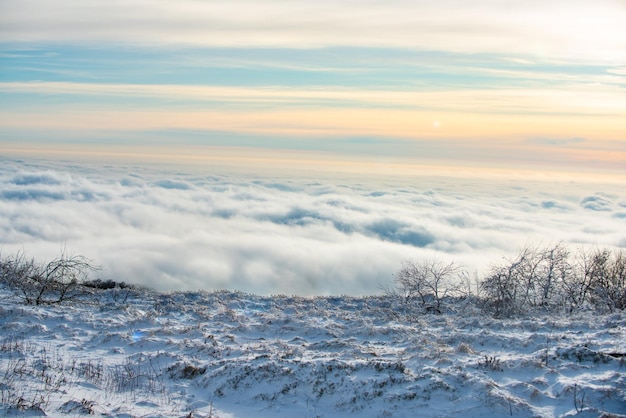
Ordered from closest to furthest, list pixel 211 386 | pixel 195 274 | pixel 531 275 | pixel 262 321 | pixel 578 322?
pixel 211 386, pixel 578 322, pixel 262 321, pixel 531 275, pixel 195 274

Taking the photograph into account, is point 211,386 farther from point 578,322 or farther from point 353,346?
point 578,322

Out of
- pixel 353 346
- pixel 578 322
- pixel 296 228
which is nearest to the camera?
pixel 353 346

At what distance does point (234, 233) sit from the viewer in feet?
447

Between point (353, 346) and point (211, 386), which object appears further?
point (353, 346)

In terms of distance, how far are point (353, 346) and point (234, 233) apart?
127 meters

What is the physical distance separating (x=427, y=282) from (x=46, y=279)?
481 inches

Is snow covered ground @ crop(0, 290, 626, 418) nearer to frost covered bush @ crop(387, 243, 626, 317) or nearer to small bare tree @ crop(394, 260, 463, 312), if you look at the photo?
frost covered bush @ crop(387, 243, 626, 317)

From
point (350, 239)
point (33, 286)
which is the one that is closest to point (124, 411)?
point (33, 286)

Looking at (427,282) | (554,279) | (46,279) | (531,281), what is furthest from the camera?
(427,282)

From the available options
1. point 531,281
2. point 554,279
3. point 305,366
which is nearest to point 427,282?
point 531,281

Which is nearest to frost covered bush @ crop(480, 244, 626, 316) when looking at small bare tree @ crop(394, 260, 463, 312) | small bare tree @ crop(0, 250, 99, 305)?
small bare tree @ crop(394, 260, 463, 312)

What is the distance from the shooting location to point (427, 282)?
19109 millimetres

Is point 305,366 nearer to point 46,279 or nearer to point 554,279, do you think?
point 46,279

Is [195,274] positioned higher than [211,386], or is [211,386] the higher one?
[211,386]
